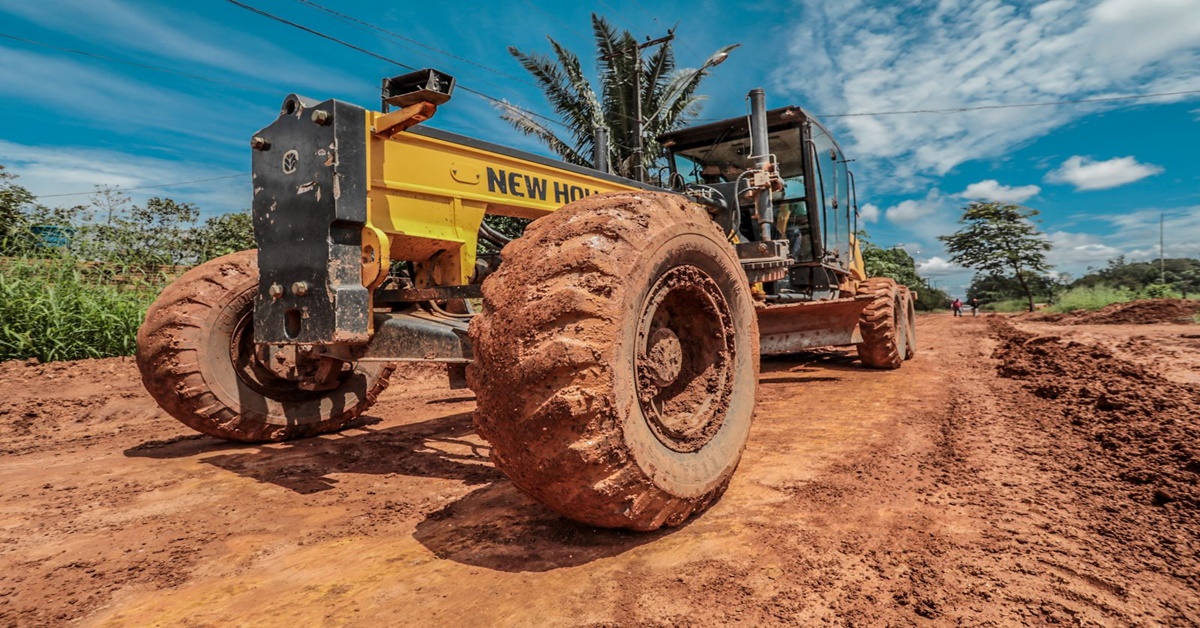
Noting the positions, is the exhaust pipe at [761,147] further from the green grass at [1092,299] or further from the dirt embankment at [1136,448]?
the green grass at [1092,299]

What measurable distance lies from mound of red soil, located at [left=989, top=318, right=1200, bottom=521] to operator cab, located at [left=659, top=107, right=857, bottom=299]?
233 cm

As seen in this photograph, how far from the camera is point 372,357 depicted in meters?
3.14

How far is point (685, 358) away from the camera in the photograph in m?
2.89

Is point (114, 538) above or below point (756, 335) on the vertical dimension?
below

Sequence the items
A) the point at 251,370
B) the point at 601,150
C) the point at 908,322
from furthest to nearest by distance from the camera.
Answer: the point at 908,322 → the point at 601,150 → the point at 251,370

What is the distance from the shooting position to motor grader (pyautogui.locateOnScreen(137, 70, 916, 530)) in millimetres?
1978

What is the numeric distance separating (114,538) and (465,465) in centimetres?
161

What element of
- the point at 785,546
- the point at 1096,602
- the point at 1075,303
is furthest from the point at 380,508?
the point at 1075,303

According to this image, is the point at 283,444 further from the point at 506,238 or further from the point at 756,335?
the point at 756,335

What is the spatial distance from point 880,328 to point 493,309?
6.06m

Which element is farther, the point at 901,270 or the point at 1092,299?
the point at 901,270

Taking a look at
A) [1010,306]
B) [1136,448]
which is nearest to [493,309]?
[1136,448]

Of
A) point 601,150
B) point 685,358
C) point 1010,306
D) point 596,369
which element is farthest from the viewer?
point 1010,306

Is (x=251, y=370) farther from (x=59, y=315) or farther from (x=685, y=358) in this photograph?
(x=59, y=315)
